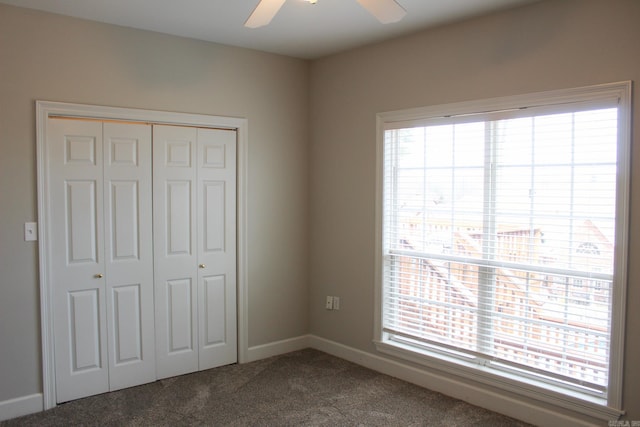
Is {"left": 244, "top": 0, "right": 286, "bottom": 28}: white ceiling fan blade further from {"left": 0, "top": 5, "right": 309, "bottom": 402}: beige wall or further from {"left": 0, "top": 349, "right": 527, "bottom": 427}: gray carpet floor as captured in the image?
{"left": 0, "top": 349, "right": 527, "bottom": 427}: gray carpet floor

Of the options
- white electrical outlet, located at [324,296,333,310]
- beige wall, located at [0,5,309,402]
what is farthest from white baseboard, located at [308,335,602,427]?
beige wall, located at [0,5,309,402]

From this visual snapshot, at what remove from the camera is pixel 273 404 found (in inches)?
131

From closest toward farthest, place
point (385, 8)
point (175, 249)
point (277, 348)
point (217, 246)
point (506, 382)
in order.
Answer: point (385, 8) < point (506, 382) < point (175, 249) < point (217, 246) < point (277, 348)

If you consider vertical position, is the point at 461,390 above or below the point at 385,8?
below

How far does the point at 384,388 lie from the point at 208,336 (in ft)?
4.89

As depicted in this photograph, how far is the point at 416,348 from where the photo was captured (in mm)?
3672

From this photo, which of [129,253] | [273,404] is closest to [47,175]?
[129,253]

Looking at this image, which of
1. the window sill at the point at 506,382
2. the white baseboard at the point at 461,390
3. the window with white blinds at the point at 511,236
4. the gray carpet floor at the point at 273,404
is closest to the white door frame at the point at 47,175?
the gray carpet floor at the point at 273,404

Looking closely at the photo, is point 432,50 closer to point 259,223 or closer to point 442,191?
point 442,191

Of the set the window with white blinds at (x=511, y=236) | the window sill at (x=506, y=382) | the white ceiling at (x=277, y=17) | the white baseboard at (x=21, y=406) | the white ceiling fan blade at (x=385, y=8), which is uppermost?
the white ceiling at (x=277, y=17)

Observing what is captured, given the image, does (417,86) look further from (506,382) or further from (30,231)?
(30,231)

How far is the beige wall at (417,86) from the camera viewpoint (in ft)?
8.66

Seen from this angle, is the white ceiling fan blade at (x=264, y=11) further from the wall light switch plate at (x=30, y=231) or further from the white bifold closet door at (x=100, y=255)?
the wall light switch plate at (x=30, y=231)

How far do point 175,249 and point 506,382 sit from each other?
2.58 meters
